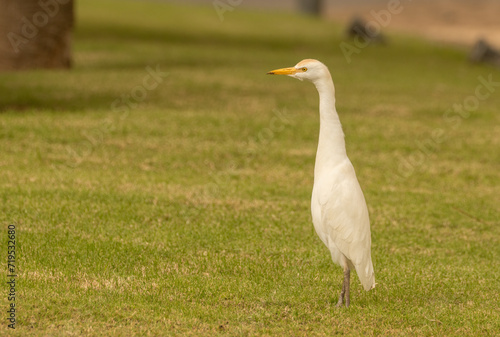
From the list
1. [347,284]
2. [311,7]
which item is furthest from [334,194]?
[311,7]

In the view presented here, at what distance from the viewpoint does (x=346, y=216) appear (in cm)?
626

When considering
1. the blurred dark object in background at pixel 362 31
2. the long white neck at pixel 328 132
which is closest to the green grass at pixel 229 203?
the long white neck at pixel 328 132

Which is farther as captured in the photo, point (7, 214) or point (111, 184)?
point (111, 184)

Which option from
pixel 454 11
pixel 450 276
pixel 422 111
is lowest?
pixel 454 11

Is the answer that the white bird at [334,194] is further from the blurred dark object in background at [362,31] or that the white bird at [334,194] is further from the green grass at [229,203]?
the blurred dark object in background at [362,31]

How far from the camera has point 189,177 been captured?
10.9m

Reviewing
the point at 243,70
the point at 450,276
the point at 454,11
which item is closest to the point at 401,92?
the point at 243,70

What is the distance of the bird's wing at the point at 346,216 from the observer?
6254mm

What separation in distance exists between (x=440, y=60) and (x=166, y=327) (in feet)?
69.1

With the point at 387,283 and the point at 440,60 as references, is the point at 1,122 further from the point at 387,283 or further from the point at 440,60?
the point at 440,60

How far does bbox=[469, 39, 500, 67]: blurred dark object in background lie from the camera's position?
25734 mm

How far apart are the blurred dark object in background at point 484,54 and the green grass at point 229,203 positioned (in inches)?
238

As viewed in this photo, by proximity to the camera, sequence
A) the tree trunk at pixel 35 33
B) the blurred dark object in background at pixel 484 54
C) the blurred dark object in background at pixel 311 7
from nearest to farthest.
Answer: the tree trunk at pixel 35 33, the blurred dark object in background at pixel 484 54, the blurred dark object in background at pixel 311 7

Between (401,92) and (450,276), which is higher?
(450,276)
